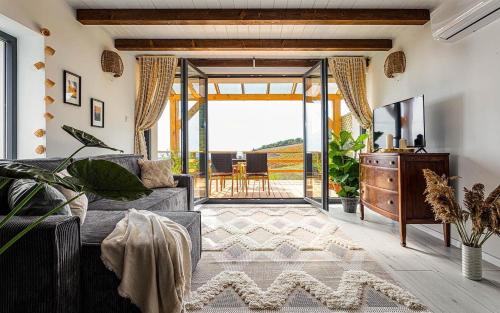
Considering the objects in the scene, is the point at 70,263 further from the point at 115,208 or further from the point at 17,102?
the point at 17,102

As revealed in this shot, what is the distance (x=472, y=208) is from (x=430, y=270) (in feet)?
1.93

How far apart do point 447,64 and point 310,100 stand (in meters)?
2.29

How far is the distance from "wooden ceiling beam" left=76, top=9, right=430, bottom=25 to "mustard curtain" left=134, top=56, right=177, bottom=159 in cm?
147

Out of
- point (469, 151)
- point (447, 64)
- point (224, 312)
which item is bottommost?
point (224, 312)

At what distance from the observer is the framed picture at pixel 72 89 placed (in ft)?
10.5

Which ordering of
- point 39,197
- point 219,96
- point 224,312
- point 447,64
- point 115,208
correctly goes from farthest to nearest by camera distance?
point 219,96, point 447,64, point 115,208, point 224,312, point 39,197

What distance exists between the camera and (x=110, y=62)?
4.02 m

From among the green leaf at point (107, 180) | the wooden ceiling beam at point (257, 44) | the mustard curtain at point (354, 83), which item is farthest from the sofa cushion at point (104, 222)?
the mustard curtain at point (354, 83)

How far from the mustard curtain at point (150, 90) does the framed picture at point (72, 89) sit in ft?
4.62

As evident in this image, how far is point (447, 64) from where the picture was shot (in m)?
3.06

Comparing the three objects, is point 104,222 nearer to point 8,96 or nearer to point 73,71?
point 8,96

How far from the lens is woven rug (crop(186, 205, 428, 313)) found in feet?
5.96

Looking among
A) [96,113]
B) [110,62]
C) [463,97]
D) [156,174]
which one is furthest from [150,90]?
[463,97]

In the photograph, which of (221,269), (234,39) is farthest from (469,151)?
(234,39)
